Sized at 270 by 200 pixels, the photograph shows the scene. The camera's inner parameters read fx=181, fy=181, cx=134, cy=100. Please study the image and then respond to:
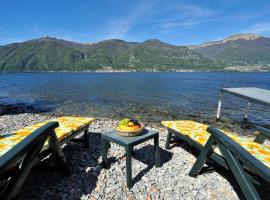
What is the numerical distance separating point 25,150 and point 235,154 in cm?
398

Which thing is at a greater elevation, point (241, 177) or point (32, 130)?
point (32, 130)

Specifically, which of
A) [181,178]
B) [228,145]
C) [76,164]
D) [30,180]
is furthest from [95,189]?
[228,145]

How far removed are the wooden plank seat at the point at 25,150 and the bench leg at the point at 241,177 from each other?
3.96 meters

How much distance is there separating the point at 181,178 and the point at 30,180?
13.5 ft

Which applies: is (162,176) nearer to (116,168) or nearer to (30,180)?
(116,168)

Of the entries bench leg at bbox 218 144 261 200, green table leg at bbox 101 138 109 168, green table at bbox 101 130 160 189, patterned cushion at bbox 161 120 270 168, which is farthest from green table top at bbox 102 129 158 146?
bench leg at bbox 218 144 261 200

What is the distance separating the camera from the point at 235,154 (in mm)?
3588

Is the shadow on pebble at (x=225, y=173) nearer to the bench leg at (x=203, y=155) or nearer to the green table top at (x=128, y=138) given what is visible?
the bench leg at (x=203, y=155)

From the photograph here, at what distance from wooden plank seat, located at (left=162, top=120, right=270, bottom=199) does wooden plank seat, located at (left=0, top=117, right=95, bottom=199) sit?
3611 mm

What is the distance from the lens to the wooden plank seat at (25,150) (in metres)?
3.07

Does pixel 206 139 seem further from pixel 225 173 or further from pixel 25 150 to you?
pixel 25 150

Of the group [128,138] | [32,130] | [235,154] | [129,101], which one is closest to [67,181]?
[32,130]

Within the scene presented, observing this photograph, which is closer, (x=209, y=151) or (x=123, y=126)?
(x=209, y=151)

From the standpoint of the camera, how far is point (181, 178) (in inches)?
202
